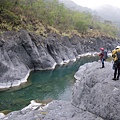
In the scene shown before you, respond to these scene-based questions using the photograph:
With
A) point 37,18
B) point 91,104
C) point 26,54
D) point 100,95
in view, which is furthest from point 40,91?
point 37,18

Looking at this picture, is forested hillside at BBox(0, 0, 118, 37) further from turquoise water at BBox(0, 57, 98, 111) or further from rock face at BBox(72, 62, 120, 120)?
rock face at BBox(72, 62, 120, 120)

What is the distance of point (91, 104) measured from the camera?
13.9m

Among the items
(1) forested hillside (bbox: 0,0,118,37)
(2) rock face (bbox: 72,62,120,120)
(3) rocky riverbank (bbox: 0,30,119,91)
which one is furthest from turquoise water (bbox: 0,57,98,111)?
(1) forested hillside (bbox: 0,0,118,37)

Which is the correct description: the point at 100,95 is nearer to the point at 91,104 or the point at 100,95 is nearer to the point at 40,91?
the point at 91,104

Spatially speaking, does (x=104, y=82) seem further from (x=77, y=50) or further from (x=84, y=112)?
(x=77, y=50)

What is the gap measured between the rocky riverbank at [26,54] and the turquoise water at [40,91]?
248cm

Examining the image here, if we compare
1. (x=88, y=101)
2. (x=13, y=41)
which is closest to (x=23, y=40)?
(x=13, y=41)

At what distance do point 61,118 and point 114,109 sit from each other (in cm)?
397

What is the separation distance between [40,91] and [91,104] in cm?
2053

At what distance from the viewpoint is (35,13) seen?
63281mm

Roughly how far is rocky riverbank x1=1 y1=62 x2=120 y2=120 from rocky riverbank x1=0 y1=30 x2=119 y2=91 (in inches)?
758

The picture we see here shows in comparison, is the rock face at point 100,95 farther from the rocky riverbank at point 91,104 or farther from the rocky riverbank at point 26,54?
the rocky riverbank at point 26,54

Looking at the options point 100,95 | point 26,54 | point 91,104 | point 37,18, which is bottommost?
point 26,54

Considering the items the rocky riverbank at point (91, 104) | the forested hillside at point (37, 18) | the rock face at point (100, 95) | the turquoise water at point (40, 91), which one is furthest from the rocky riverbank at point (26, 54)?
the rock face at point (100, 95)
